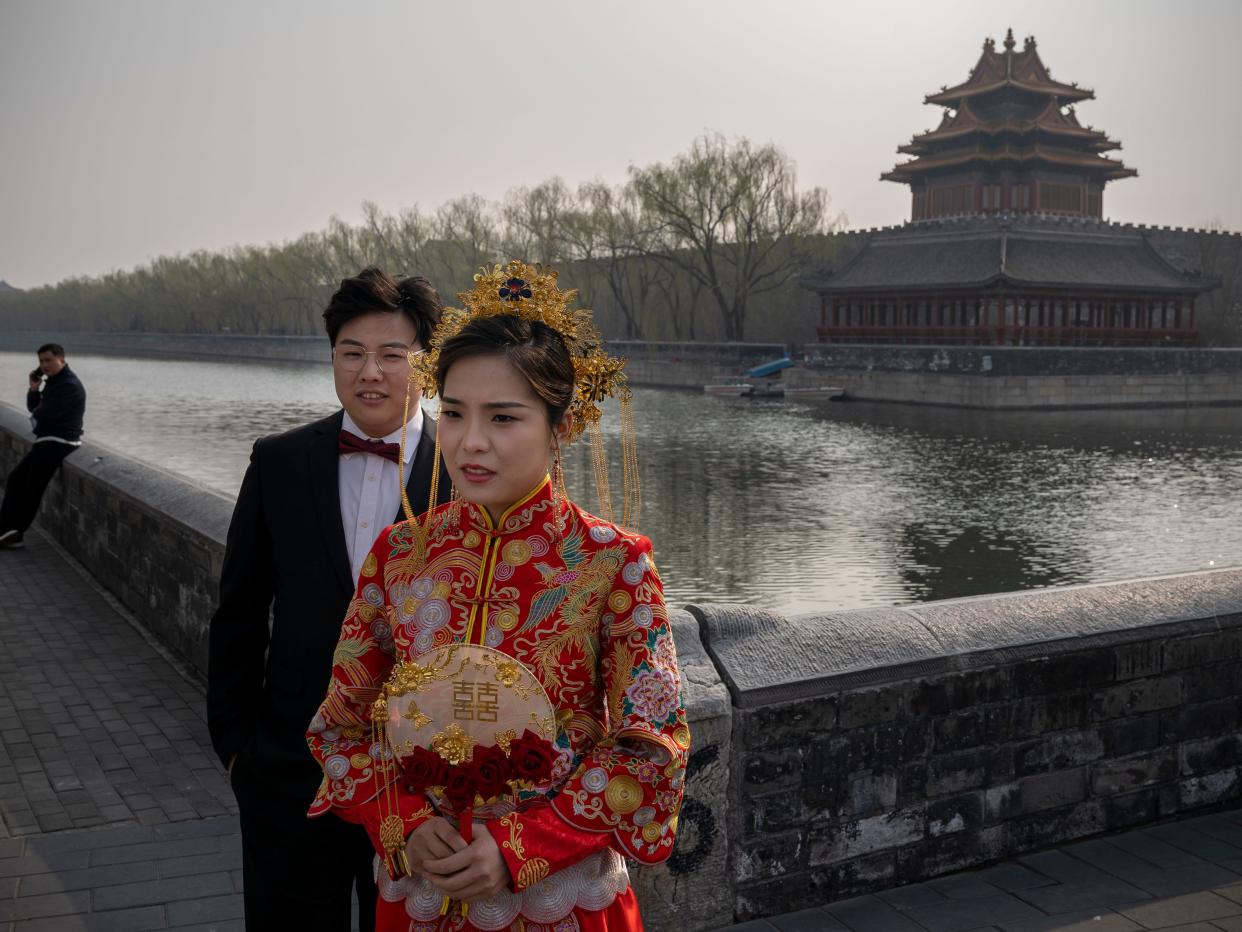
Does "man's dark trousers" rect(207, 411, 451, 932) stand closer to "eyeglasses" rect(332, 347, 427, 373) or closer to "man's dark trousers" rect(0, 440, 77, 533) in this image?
"eyeglasses" rect(332, 347, 427, 373)

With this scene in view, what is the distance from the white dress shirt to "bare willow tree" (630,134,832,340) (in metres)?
43.0

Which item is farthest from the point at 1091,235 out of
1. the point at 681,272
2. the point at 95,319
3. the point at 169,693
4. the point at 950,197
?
the point at 95,319

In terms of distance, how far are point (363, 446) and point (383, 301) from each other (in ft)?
0.89

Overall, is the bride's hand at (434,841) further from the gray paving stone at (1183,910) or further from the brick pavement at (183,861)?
the gray paving stone at (1183,910)

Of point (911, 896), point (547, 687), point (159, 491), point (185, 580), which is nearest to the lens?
point (547, 687)

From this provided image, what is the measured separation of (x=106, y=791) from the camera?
4.20 metres

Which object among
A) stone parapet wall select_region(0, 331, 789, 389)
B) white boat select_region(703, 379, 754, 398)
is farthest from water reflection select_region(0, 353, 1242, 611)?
stone parapet wall select_region(0, 331, 789, 389)

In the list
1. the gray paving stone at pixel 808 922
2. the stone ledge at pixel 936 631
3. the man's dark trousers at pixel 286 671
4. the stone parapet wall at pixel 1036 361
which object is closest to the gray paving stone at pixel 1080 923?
the gray paving stone at pixel 808 922

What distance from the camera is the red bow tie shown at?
240 cm

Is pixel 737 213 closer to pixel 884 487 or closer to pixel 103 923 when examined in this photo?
pixel 884 487

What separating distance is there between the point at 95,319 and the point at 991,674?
99740mm

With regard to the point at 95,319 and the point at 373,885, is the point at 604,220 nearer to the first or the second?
the point at 373,885

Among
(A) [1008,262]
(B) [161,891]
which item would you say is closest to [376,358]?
(B) [161,891]

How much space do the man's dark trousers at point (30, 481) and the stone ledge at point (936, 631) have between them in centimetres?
701
